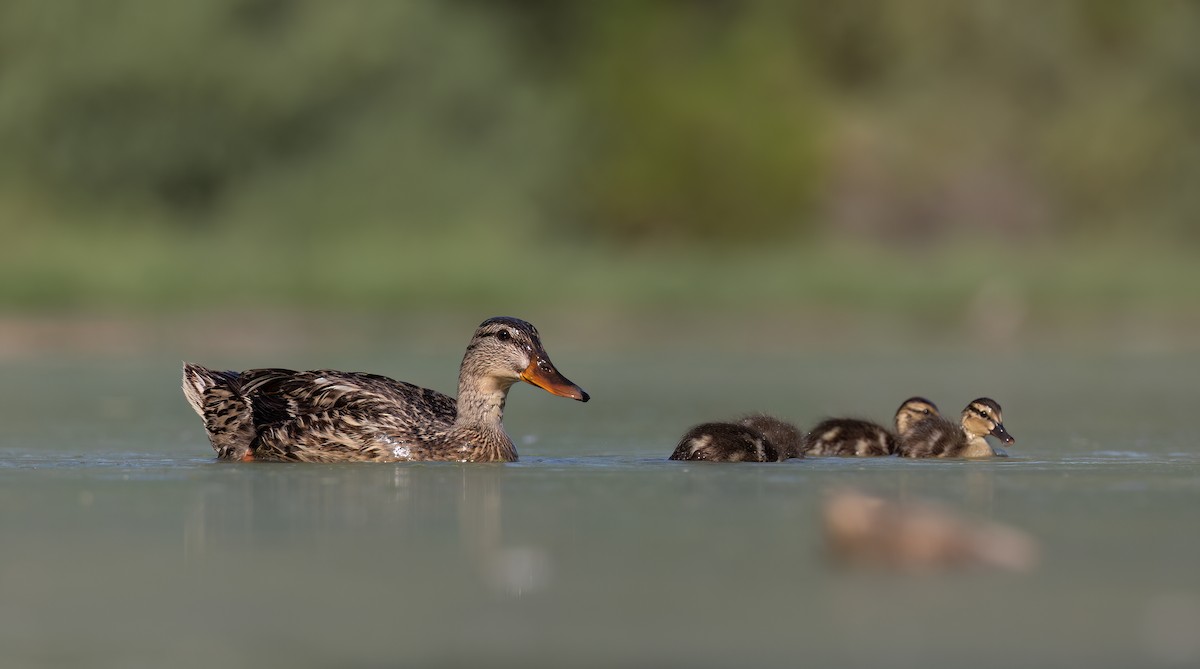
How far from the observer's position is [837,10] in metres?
30.2

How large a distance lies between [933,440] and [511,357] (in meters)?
1.73

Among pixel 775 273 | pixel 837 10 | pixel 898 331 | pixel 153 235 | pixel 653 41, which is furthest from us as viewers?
pixel 837 10

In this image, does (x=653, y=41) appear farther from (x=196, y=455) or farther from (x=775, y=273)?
(x=196, y=455)

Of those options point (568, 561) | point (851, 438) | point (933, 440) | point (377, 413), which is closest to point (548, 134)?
point (851, 438)

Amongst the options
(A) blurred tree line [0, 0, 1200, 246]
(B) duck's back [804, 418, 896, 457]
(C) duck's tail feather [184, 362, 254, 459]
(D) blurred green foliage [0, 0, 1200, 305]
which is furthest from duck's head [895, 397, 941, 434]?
(A) blurred tree line [0, 0, 1200, 246]

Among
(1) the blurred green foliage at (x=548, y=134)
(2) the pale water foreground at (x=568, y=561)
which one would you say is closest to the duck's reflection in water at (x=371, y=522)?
(2) the pale water foreground at (x=568, y=561)

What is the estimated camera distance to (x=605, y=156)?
26906 mm

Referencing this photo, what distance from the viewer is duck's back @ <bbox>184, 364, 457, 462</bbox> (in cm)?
765

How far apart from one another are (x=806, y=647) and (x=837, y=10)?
2673 centimetres

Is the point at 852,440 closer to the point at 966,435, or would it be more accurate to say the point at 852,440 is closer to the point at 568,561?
the point at 966,435

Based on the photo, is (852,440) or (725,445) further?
(852,440)

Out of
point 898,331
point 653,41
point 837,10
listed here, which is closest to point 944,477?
point 898,331

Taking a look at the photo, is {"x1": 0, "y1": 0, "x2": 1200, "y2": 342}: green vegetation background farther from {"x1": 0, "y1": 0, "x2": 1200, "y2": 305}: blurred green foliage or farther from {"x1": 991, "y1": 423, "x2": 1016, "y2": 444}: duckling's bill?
{"x1": 991, "y1": 423, "x2": 1016, "y2": 444}: duckling's bill

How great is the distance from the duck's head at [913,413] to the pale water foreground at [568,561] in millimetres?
384
